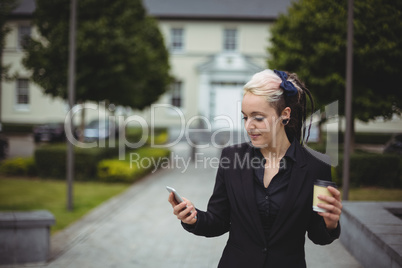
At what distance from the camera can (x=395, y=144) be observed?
7938mm

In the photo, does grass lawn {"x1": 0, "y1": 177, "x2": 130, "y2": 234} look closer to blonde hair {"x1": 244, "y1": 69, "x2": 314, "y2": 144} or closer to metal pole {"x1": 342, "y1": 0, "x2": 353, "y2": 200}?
metal pole {"x1": 342, "y1": 0, "x2": 353, "y2": 200}

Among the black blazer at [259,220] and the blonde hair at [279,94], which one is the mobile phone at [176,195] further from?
the blonde hair at [279,94]

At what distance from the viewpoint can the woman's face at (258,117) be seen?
92.1 inches

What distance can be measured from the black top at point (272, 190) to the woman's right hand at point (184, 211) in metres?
0.37

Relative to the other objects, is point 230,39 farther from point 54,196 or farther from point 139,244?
point 139,244

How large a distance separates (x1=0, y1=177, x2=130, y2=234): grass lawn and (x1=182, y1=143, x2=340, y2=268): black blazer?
567 cm

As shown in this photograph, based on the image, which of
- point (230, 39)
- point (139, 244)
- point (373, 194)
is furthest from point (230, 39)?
point (139, 244)

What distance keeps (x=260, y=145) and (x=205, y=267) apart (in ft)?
12.0

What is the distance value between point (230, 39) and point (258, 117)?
100ft

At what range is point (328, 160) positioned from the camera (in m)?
2.53

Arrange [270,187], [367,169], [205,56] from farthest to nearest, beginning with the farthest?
[205,56] → [367,169] → [270,187]

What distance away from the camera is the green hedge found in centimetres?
1279

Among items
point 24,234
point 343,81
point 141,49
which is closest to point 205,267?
point 24,234

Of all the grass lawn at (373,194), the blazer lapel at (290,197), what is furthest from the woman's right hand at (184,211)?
the grass lawn at (373,194)
